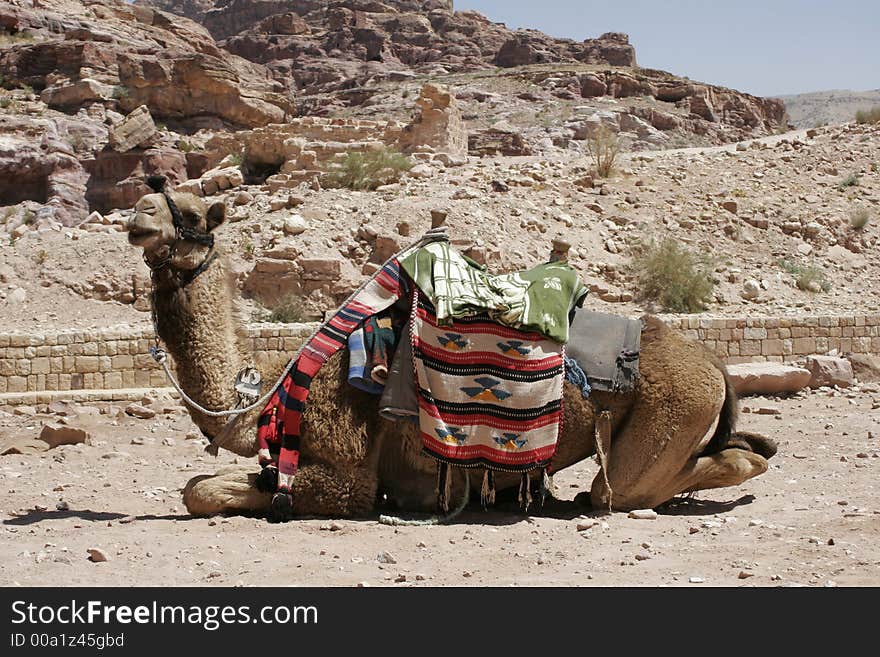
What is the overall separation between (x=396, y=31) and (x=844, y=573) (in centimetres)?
8715

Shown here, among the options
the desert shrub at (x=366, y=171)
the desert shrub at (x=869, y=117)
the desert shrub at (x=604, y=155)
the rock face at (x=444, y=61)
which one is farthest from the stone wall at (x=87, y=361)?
the rock face at (x=444, y=61)

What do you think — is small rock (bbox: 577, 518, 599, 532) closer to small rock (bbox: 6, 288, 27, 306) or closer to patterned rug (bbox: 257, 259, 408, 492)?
patterned rug (bbox: 257, 259, 408, 492)

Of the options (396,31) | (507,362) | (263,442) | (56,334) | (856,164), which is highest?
(396,31)

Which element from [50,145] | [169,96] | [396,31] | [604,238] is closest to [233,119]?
[169,96]

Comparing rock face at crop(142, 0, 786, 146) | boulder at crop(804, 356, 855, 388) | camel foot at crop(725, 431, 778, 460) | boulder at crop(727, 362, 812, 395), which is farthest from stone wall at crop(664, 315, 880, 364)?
rock face at crop(142, 0, 786, 146)

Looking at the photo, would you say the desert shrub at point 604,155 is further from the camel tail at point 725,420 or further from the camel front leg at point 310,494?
the camel front leg at point 310,494

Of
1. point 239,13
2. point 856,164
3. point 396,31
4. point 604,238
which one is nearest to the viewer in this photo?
point 604,238

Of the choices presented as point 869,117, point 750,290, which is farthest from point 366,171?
point 869,117

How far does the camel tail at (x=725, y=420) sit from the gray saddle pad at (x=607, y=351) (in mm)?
580

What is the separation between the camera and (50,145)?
30.6m

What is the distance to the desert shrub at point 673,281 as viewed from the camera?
1722 cm

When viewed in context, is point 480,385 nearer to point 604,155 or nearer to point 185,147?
point 604,155

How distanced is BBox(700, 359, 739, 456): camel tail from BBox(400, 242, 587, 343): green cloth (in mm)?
1020

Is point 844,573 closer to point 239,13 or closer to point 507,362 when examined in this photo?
point 507,362
